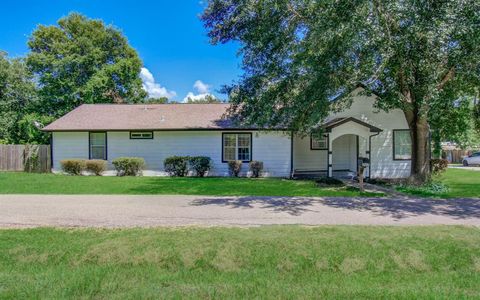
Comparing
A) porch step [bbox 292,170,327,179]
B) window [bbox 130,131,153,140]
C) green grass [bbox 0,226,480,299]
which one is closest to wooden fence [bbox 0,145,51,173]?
window [bbox 130,131,153,140]

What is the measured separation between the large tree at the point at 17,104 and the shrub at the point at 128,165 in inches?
493

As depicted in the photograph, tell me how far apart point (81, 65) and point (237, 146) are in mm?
19575

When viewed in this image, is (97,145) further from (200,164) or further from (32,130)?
(32,130)

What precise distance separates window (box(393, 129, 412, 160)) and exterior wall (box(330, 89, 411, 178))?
0.20 metres

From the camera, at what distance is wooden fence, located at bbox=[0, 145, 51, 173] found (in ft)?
65.3

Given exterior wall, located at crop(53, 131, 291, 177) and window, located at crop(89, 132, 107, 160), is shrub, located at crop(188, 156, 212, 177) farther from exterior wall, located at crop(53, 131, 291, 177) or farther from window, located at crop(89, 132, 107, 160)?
window, located at crop(89, 132, 107, 160)

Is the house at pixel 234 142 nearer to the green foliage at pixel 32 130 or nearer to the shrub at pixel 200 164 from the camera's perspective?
the shrub at pixel 200 164

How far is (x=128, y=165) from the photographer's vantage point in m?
18.2

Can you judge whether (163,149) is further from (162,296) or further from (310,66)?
(162,296)

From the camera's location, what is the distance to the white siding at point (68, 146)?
19547 mm

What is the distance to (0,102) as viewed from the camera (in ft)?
94.6

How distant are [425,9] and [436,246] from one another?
6.89 meters

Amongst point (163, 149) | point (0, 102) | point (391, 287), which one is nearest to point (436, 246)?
point (391, 287)

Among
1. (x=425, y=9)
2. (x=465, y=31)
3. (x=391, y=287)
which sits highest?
(x=425, y=9)
